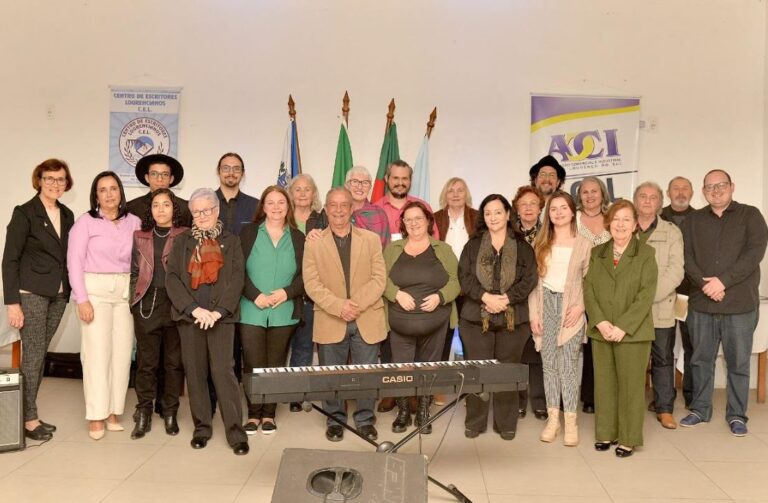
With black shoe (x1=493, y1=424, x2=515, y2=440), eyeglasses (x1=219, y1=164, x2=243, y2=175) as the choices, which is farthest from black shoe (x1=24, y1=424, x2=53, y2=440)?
black shoe (x1=493, y1=424, x2=515, y2=440)

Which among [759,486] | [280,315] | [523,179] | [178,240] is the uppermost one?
[523,179]

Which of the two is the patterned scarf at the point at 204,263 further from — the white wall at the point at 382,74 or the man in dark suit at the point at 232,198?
the white wall at the point at 382,74

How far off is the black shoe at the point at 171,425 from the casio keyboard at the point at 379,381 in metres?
1.10

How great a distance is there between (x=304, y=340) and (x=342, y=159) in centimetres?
185

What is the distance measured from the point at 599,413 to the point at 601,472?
41cm

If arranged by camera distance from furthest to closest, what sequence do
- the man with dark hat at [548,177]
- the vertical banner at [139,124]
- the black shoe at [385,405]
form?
1. the vertical banner at [139,124]
2. the man with dark hat at [548,177]
3. the black shoe at [385,405]

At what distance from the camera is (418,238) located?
377 centimetres

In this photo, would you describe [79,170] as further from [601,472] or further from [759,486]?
[759,486]

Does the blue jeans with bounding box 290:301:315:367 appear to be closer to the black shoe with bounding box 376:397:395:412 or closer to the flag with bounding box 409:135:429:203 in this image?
the black shoe with bounding box 376:397:395:412

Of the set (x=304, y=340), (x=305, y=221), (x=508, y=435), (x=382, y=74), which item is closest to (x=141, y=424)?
(x=304, y=340)

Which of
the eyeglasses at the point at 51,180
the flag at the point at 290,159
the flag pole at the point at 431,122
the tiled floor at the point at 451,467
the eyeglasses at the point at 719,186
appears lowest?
the tiled floor at the point at 451,467

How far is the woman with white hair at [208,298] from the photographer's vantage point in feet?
11.4

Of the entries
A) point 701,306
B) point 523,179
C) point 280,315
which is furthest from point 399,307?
point 523,179

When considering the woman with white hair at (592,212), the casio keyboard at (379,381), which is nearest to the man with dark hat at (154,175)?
the casio keyboard at (379,381)
